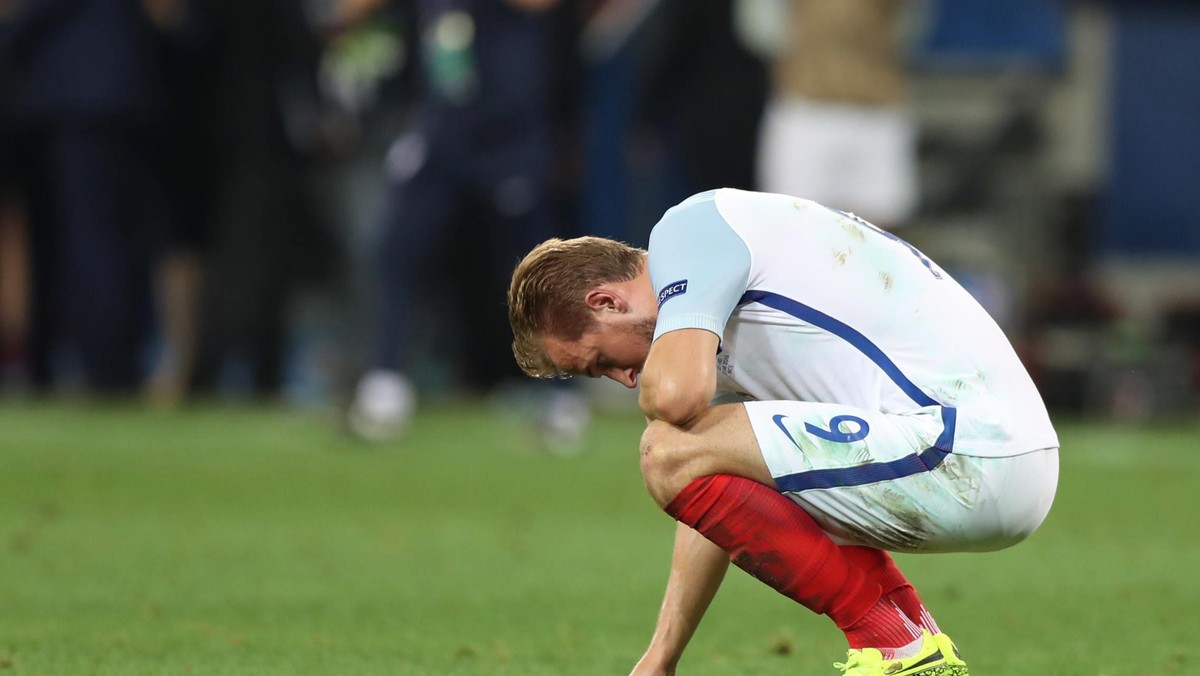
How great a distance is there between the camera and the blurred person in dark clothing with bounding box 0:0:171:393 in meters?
13.7

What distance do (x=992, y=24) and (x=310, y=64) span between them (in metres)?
5.21

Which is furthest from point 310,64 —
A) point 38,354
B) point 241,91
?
point 38,354

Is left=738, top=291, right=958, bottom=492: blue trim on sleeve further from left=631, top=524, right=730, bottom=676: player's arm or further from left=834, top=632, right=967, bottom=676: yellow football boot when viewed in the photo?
left=631, top=524, right=730, bottom=676: player's arm

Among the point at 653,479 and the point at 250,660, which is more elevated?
the point at 653,479

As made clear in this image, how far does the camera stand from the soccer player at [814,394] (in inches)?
173

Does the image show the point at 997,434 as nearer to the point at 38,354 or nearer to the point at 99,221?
the point at 99,221

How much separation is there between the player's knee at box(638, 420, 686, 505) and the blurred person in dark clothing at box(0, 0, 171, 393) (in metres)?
10.0

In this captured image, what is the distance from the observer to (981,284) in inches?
549

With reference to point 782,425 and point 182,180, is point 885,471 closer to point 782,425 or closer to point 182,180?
point 782,425

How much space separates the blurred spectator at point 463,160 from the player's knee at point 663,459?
22.0 ft

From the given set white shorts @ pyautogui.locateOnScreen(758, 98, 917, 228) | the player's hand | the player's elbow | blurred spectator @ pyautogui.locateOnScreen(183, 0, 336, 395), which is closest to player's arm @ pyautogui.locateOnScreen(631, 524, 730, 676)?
the player's hand

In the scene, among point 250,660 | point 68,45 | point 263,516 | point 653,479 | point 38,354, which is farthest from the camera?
point 38,354

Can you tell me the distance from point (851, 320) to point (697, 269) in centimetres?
38

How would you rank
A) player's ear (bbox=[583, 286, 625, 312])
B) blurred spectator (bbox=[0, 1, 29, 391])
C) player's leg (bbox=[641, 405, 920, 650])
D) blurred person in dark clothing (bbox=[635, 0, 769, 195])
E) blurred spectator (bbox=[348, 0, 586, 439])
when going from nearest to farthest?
player's leg (bbox=[641, 405, 920, 650])
player's ear (bbox=[583, 286, 625, 312])
blurred spectator (bbox=[348, 0, 586, 439])
blurred spectator (bbox=[0, 1, 29, 391])
blurred person in dark clothing (bbox=[635, 0, 769, 195])
